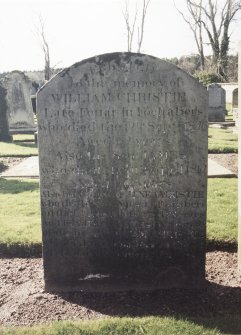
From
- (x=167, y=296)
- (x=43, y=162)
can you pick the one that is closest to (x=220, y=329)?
(x=167, y=296)

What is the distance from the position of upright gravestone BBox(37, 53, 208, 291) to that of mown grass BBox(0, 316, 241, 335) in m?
0.69

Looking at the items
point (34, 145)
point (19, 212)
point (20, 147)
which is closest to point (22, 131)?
point (34, 145)

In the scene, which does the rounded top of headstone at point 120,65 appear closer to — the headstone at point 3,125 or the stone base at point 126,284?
the stone base at point 126,284

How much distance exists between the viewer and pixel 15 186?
25.7ft

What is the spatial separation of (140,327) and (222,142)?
33.3 ft

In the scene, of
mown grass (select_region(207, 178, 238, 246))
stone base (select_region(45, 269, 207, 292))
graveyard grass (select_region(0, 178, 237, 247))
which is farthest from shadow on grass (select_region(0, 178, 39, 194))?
stone base (select_region(45, 269, 207, 292))

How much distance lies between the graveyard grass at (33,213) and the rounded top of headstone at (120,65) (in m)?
2.03

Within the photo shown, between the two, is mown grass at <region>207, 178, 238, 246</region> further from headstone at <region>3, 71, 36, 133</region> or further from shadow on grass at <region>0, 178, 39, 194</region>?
headstone at <region>3, 71, 36, 133</region>

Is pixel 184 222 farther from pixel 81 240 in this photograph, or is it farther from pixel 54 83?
pixel 54 83

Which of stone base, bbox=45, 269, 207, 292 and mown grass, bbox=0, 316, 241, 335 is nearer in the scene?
mown grass, bbox=0, 316, 241, 335

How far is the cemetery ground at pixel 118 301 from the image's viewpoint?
3211mm

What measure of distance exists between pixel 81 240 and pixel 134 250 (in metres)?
0.50

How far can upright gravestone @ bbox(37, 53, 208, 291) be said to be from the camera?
12.1ft

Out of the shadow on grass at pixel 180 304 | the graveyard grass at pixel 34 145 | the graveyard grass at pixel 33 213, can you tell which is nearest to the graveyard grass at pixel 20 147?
the graveyard grass at pixel 34 145
